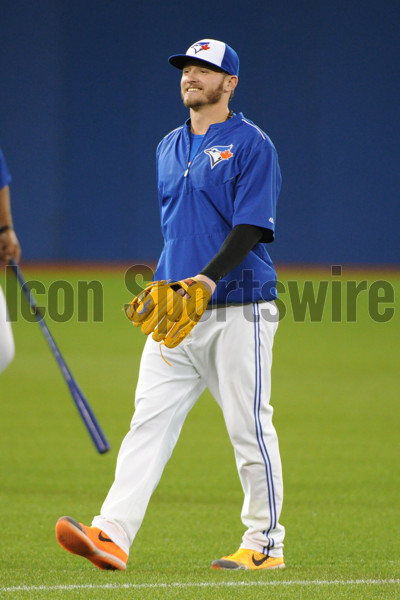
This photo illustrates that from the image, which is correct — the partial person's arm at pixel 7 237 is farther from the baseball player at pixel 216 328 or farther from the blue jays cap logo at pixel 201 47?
the blue jays cap logo at pixel 201 47

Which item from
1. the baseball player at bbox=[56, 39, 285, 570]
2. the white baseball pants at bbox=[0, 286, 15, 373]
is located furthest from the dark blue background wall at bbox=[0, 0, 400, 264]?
the white baseball pants at bbox=[0, 286, 15, 373]

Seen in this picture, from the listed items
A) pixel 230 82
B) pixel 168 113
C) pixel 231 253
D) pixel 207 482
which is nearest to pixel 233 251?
pixel 231 253

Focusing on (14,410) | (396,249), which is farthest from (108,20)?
(14,410)

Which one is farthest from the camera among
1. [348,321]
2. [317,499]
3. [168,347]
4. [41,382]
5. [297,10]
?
[297,10]

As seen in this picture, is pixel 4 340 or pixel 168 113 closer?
pixel 4 340

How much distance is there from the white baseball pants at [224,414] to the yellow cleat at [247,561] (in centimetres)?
3

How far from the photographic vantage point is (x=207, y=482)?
20.9 feet

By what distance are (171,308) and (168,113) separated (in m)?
21.5

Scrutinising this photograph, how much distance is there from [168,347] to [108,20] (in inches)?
849

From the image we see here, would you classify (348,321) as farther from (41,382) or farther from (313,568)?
(313,568)

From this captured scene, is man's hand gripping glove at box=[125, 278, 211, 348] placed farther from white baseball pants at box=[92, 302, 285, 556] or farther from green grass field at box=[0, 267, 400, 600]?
green grass field at box=[0, 267, 400, 600]

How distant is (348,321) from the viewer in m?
16.2
